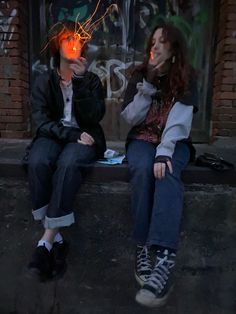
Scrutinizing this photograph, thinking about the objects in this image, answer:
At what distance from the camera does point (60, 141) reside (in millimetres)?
2953

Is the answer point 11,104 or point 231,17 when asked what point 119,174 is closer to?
point 11,104

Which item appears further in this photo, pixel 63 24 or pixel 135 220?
pixel 63 24

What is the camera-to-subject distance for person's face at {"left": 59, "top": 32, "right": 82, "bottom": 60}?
289 centimetres

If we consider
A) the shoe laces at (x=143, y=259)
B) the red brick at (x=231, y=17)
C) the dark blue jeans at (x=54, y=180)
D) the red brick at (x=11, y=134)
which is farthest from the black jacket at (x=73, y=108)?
the red brick at (x=231, y=17)

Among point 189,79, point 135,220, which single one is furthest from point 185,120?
point 135,220

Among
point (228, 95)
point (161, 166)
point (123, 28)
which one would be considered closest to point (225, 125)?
point (228, 95)

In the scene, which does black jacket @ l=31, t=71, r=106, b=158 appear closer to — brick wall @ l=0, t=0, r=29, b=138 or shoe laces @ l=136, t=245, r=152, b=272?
shoe laces @ l=136, t=245, r=152, b=272

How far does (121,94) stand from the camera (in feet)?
16.8

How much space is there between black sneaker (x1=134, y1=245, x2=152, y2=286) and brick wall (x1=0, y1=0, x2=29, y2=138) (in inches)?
98.8

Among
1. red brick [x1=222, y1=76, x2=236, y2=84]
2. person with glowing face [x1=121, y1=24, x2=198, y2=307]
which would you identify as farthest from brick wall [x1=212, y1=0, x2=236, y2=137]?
person with glowing face [x1=121, y1=24, x2=198, y2=307]

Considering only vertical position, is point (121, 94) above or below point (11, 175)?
above

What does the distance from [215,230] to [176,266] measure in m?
0.39

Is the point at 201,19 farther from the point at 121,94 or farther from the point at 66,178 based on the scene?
the point at 66,178

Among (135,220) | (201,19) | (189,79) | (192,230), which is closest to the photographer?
(135,220)
